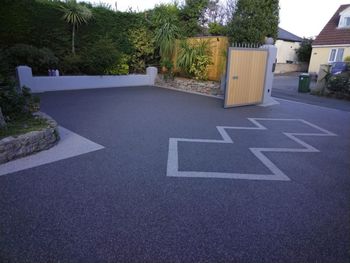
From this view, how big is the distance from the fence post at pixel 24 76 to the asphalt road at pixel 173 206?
4.81m

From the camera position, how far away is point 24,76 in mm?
8156

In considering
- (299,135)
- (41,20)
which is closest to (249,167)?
(299,135)

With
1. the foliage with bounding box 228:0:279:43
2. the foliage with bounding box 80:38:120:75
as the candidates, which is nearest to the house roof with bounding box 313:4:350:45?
the foliage with bounding box 228:0:279:43

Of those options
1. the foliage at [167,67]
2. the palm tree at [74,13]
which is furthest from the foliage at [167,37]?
the palm tree at [74,13]

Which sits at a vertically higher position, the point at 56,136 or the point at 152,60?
the point at 152,60

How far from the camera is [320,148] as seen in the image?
462 centimetres

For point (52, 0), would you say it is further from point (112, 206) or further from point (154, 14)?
point (112, 206)

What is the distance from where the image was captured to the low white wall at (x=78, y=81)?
8211mm

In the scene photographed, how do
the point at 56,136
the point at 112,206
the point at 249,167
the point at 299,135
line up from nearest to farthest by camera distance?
1. the point at 112,206
2. the point at 249,167
3. the point at 56,136
4. the point at 299,135

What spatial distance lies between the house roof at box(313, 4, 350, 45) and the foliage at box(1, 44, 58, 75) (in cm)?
1909

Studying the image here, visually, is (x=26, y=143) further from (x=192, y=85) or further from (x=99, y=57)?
(x=192, y=85)

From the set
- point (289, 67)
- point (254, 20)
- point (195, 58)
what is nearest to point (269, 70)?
point (254, 20)

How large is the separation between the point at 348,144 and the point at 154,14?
971 centimetres

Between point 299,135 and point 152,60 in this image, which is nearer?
point 299,135
